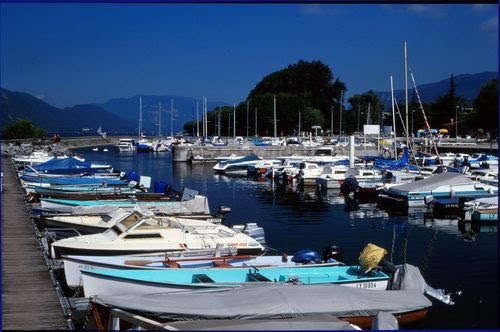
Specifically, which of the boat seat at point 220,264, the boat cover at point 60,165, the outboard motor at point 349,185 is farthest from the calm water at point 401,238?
the boat cover at point 60,165

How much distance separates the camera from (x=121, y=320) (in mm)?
8773

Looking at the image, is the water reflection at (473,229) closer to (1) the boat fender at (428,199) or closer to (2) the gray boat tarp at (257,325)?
(1) the boat fender at (428,199)

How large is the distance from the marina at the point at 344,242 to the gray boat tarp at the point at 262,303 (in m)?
0.04

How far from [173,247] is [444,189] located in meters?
16.8

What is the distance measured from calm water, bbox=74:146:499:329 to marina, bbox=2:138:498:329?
3 centimetres

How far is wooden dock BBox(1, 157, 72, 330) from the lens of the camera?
9820mm

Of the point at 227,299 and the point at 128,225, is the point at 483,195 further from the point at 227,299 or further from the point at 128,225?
the point at 227,299

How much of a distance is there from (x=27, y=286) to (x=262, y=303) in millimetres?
4779

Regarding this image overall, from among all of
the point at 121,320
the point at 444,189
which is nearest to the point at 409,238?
the point at 444,189

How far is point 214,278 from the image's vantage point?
40.9ft

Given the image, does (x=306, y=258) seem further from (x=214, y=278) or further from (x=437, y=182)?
(x=437, y=182)

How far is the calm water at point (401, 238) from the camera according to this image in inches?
553

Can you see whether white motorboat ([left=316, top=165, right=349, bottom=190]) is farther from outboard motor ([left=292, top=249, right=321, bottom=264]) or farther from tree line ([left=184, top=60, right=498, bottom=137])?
tree line ([left=184, top=60, right=498, bottom=137])

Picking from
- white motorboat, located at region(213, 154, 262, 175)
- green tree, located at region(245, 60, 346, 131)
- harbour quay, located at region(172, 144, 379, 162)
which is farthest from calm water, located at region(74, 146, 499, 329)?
green tree, located at region(245, 60, 346, 131)
